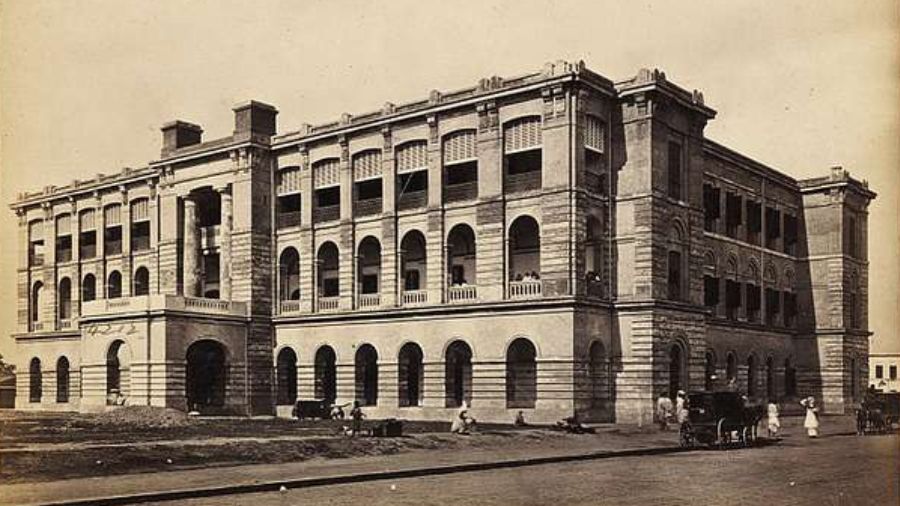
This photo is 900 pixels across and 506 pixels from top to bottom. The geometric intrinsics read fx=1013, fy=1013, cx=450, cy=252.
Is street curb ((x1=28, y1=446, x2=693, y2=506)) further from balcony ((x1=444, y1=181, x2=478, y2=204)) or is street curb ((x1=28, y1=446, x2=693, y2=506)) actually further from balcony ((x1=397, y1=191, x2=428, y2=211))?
balcony ((x1=397, y1=191, x2=428, y2=211))

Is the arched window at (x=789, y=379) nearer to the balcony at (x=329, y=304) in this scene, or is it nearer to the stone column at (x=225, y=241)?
the balcony at (x=329, y=304)

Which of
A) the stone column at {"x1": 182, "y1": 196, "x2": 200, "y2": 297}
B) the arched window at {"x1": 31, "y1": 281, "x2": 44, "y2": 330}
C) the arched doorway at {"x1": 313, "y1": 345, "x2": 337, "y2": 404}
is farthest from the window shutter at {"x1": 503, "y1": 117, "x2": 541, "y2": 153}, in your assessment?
the arched window at {"x1": 31, "y1": 281, "x2": 44, "y2": 330}

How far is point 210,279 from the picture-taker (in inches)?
2031

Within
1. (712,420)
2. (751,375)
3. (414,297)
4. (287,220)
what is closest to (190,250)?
(287,220)

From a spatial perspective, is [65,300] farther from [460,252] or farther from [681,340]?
[681,340]

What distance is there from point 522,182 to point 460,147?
3386mm

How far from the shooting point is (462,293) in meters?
41.1

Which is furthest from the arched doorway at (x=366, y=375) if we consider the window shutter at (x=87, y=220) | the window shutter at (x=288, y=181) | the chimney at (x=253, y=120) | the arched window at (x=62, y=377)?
the window shutter at (x=87, y=220)

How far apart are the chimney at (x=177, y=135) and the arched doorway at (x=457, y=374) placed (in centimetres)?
1980

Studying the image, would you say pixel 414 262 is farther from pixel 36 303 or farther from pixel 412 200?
pixel 36 303

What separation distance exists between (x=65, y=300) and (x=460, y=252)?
2855 centimetres

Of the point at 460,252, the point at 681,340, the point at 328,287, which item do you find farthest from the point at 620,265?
the point at 328,287

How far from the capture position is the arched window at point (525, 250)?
4078 centimetres

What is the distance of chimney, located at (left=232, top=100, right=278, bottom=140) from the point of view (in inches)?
1897
